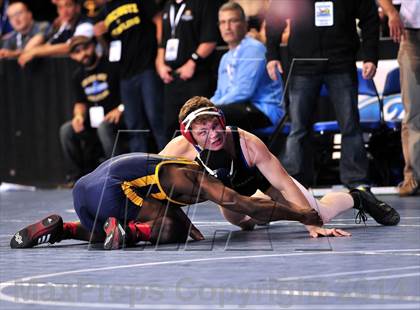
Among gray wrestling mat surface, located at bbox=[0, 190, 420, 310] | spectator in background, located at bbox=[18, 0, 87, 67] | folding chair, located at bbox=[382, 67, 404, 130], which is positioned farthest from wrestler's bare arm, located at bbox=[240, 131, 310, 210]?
spectator in background, located at bbox=[18, 0, 87, 67]

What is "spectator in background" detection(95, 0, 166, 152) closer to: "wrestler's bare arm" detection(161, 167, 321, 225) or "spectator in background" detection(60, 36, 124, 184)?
"spectator in background" detection(60, 36, 124, 184)

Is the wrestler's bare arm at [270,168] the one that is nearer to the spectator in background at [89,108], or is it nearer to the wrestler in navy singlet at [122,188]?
the wrestler in navy singlet at [122,188]

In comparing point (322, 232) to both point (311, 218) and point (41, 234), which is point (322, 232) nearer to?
point (311, 218)

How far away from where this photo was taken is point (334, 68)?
9141mm

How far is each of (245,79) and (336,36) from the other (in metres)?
1.04

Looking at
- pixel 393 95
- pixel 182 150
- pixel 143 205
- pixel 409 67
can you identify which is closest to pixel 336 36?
pixel 409 67

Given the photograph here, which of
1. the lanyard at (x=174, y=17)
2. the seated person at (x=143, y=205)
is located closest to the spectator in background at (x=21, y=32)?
the lanyard at (x=174, y=17)

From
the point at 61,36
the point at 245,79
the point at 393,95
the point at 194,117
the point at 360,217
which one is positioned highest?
the point at 194,117

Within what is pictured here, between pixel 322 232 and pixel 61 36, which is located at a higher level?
pixel 61 36

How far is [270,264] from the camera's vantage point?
212 inches

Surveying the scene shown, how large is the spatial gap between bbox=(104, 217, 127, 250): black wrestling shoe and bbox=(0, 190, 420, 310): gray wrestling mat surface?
7 cm

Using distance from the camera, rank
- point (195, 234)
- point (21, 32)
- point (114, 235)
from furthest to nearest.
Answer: point (21, 32) < point (195, 234) < point (114, 235)

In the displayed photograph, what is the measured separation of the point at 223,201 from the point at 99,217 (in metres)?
0.86

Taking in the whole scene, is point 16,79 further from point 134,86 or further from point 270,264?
point 270,264
